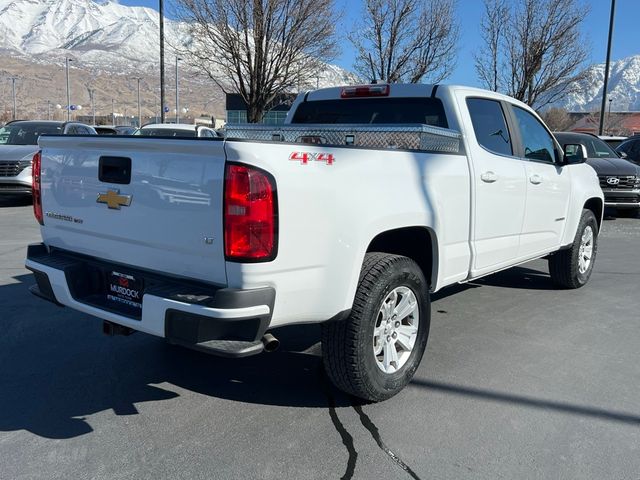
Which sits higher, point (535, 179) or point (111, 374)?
point (535, 179)

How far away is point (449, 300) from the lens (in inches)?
239

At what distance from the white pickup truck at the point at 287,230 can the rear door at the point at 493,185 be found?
0.7 inches

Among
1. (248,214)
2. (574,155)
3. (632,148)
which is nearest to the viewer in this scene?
(248,214)

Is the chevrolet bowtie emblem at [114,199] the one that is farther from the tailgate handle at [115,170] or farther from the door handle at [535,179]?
the door handle at [535,179]

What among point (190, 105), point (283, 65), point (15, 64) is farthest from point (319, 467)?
point (15, 64)

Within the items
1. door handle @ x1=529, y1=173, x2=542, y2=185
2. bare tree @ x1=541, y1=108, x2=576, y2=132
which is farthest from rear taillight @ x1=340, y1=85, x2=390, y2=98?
bare tree @ x1=541, y1=108, x2=576, y2=132

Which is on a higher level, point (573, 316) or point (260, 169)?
point (260, 169)

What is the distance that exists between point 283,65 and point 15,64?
165 m

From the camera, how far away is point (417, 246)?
13.5 ft

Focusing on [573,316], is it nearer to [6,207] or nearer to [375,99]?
[375,99]

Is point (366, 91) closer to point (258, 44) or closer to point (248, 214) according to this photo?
point (248, 214)

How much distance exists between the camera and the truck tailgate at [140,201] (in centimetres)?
295

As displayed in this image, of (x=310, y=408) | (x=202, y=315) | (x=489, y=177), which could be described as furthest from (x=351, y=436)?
(x=489, y=177)

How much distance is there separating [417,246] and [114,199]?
6.59 ft
